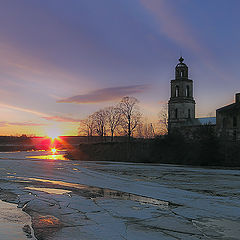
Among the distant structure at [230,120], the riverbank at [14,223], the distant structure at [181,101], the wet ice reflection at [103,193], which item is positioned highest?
the distant structure at [181,101]

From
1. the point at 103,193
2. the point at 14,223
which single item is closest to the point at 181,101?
the point at 103,193

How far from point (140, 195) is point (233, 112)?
47922 mm

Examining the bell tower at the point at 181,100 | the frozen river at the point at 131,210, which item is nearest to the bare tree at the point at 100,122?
the bell tower at the point at 181,100

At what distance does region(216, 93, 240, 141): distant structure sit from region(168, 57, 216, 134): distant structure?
882 inches

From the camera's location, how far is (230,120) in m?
56.6

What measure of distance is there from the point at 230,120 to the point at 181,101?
87.8 ft

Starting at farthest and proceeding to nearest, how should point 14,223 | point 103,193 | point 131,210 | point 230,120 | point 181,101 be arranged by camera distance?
point 181,101 → point 230,120 → point 103,193 → point 131,210 → point 14,223

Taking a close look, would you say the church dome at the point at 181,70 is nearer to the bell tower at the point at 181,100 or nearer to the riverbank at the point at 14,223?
the bell tower at the point at 181,100

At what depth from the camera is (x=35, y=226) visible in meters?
8.30

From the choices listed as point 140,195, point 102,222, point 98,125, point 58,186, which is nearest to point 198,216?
point 102,222

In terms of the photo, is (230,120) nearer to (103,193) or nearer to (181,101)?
(181,101)

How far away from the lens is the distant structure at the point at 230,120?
54.9 meters

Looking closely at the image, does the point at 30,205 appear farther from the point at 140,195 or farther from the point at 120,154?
the point at 120,154

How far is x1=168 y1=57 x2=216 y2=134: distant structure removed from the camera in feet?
270
